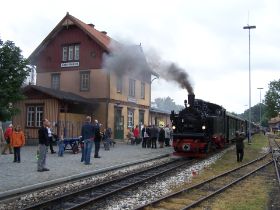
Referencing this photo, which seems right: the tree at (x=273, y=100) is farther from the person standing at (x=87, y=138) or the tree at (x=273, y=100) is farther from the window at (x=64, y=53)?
the person standing at (x=87, y=138)

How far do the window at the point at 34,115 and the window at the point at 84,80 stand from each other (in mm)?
5035

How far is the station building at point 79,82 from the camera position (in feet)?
98.8

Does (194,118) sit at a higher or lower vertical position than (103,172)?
higher

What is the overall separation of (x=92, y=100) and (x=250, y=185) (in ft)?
71.8

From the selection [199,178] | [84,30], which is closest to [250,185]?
[199,178]

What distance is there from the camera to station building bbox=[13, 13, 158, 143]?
30.1 metres

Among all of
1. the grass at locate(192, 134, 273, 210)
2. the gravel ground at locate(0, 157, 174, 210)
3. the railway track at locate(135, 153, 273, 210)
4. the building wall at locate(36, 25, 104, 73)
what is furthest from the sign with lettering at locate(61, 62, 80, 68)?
the grass at locate(192, 134, 273, 210)

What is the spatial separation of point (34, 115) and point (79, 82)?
547 centimetres

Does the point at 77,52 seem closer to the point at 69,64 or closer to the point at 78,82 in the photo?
the point at 69,64

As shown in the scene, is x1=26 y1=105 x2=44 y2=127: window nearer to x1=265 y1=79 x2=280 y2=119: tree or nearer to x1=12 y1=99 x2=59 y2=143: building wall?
x1=12 y1=99 x2=59 y2=143: building wall

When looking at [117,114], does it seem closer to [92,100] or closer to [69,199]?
[92,100]

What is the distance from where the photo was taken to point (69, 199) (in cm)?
951

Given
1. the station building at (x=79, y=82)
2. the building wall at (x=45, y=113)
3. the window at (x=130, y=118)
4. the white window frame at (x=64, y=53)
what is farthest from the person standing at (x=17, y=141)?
the window at (x=130, y=118)

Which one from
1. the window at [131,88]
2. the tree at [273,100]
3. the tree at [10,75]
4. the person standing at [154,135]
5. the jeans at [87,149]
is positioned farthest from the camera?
the tree at [273,100]
